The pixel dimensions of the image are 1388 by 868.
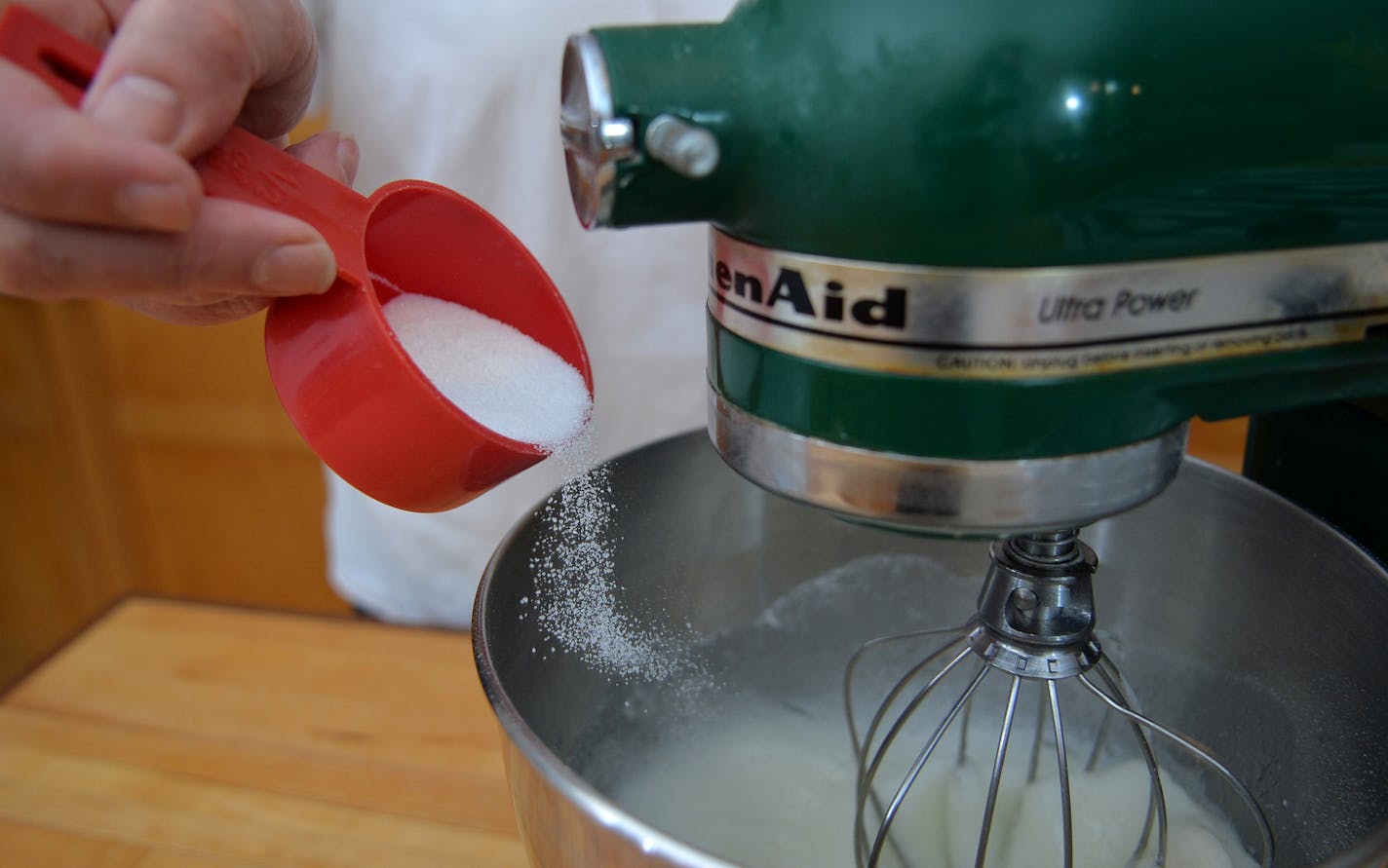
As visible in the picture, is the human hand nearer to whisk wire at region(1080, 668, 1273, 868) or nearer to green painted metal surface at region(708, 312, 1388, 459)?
green painted metal surface at region(708, 312, 1388, 459)

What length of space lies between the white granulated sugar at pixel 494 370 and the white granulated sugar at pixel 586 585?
0.01 metres

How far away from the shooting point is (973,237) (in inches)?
9.1

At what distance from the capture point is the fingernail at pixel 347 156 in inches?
16.4

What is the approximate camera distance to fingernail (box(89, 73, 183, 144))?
268 millimetres

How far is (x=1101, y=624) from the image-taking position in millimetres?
444

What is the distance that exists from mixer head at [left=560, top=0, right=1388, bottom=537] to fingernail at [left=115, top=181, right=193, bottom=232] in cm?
10

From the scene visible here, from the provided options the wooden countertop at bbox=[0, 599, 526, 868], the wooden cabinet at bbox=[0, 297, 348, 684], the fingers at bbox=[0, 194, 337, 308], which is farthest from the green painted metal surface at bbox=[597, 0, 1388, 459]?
the wooden cabinet at bbox=[0, 297, 348, 684]

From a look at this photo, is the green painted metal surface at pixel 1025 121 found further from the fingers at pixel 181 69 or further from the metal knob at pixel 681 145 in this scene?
the fingers at pixel 181 69

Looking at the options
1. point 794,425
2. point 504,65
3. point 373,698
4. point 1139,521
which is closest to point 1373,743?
point 1139,521

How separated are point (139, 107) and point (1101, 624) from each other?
1.30 ft

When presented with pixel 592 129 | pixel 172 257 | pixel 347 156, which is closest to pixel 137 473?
pixel 347 156

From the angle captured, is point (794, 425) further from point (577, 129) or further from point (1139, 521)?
point (1139, 521)

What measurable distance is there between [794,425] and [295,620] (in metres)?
0.46

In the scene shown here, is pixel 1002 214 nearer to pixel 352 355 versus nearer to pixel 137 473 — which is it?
pixel 352 355
